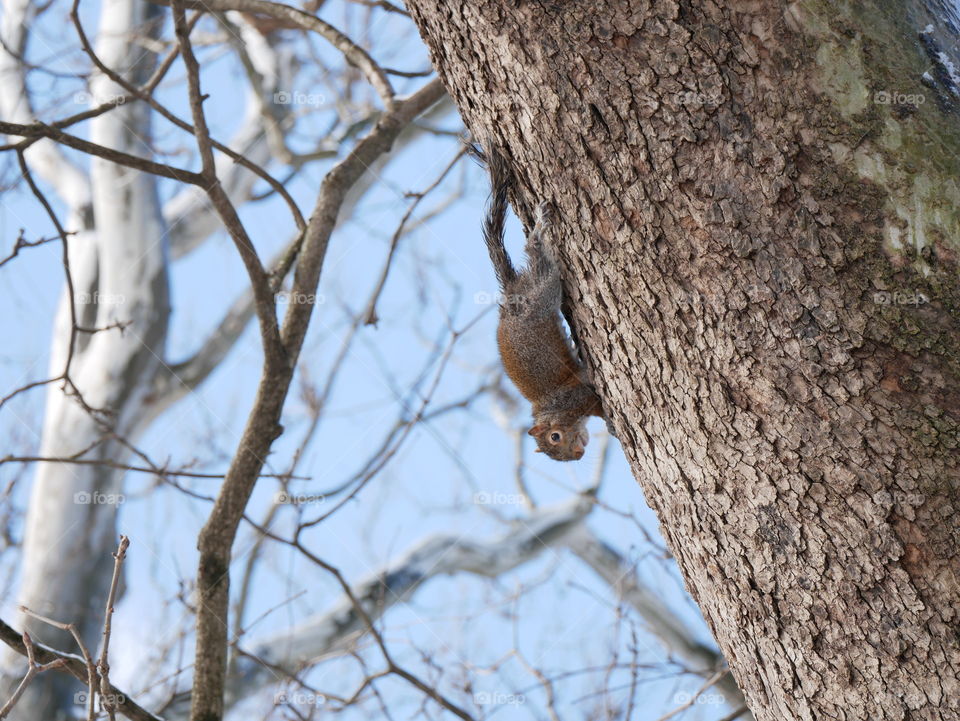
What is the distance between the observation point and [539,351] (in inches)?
106

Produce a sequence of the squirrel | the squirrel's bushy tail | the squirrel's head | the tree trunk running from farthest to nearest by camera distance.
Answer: the tree trunk
the squirrel's head
the squirrel
the squirrel's bushy tail

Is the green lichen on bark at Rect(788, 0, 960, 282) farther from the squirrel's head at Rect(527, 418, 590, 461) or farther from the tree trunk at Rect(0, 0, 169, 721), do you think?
the tree trunk at Rect(0, 0, 169, 721)

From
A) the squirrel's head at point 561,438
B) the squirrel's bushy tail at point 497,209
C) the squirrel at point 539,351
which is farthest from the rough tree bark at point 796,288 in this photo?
the squirrel's head at point 561,438

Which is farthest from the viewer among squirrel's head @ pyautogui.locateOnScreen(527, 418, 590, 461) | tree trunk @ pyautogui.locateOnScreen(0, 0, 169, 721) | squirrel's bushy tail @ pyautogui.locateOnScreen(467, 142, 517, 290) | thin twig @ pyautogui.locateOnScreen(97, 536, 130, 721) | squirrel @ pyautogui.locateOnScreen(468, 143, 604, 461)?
tree trunk @ pyautogui.locateOnScreen(0, 0, 169, 721)

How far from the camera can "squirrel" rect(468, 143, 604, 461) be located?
2240 millimetres

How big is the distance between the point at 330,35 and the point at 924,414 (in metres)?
2.23

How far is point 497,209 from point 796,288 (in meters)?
1.08

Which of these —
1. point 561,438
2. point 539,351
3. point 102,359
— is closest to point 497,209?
point 539,351

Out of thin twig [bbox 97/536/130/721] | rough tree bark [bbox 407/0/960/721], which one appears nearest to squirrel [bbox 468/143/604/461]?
rough tree bark [bbox 407/0/960/721]

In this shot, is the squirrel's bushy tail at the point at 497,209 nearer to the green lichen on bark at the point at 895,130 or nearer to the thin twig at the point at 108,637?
the green lichen on bark at the point at 895,130

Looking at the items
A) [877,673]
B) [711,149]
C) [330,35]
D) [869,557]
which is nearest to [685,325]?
[711,149]

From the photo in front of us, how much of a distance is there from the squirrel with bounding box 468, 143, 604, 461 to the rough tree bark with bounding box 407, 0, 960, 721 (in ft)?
1.51

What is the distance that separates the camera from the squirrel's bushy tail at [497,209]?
1755 mm

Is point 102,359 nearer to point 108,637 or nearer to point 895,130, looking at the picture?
point 108,637
